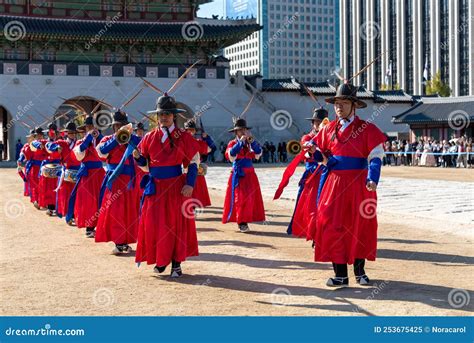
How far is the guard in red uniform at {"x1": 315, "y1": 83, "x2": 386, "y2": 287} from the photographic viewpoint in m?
6.41

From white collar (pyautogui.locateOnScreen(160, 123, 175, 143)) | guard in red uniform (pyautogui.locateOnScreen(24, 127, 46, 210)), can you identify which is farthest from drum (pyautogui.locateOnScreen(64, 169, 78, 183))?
white collar (pyautogui.locateOnScreen(160, 123, 175, 143))

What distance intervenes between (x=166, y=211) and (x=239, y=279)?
3.35ft

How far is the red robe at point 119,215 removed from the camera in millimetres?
8633

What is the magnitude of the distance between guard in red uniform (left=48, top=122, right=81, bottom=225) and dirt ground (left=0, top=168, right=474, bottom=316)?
51.0 inches

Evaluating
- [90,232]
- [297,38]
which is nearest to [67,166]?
[90,232]

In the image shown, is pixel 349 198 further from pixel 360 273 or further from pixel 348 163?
pixel 360 273

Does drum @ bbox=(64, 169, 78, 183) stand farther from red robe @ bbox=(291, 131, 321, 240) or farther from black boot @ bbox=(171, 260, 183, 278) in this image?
black boot @ bbox=(171, 260, 183, 278)

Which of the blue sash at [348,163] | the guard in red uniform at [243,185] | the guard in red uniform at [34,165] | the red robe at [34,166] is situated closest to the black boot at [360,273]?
the blue sash at [348,163]

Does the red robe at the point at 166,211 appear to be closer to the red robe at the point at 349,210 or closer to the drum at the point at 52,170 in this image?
the red robe at the point at 349,210

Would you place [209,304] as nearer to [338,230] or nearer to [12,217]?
[338,230]

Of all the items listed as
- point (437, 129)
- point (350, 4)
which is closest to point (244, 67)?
point (350, 4)

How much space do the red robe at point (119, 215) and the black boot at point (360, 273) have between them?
3.20 meters

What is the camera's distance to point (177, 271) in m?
7.03

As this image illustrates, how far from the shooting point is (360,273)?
6520mm
